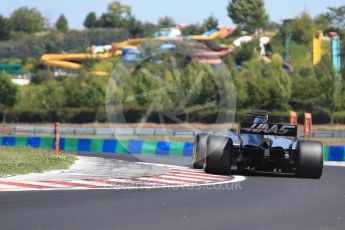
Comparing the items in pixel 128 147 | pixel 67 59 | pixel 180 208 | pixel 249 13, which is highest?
pixel 249 13

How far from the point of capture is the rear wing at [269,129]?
60.3 ft

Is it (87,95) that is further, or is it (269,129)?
(87,95)

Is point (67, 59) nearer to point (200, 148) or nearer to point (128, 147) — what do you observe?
point (128, 147)

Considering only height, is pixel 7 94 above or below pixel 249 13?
below

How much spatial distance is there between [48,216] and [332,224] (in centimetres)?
362

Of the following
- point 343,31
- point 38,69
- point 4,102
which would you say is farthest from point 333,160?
point 38,69

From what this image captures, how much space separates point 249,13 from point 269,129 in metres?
161

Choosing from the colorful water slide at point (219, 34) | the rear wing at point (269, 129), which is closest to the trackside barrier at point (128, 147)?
the rear wing at point (269, 129)

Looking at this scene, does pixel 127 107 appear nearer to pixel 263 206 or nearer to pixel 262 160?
pixel 262 160

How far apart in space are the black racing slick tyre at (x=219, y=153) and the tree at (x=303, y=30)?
115094 millimetres

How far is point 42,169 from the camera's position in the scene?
61.4ft

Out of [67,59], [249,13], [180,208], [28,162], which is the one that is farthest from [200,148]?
[249,13]

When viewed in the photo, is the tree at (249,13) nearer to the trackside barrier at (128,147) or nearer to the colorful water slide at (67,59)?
the colorful water slide at (67,59)

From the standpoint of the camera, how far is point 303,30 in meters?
132
